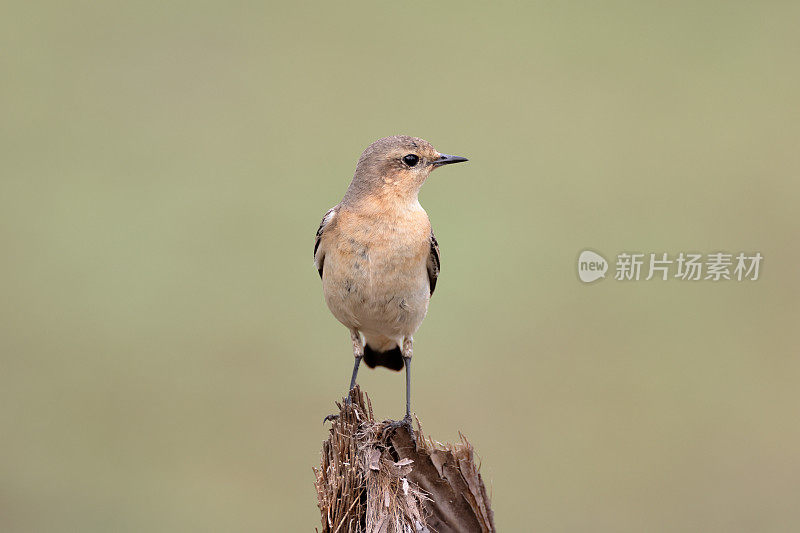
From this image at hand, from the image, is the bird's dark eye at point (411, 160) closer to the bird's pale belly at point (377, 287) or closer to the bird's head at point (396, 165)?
the bird's head at point (396, 165)

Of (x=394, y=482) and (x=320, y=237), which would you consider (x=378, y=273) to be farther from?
(x=394, y=482)

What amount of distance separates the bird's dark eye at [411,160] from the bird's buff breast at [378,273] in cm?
38

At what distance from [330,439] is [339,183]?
8523 millimetres

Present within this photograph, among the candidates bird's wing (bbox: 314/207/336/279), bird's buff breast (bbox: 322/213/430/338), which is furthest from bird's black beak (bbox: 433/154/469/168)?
bird's wing (bbox: 314/207/336/279)

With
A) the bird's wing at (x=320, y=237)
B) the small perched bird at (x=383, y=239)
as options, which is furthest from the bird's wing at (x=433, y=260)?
the bird's wing at (x=320, y=237)

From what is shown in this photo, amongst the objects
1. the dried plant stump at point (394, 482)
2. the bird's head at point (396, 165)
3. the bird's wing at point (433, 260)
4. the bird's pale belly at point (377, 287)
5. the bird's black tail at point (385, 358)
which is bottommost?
the dried plant stump at point (394, 482)

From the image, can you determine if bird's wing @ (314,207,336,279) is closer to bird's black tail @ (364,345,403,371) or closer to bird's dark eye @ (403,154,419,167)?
bird's dark eye @ (403,154,419,167)

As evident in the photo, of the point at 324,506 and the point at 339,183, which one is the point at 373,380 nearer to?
the point at 339,183

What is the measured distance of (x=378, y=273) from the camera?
6.22 metres

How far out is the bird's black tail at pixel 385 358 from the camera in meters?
7.04

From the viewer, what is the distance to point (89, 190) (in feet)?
47.6

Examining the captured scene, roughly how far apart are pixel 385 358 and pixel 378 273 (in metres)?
1.03

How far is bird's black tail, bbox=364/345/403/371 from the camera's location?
7.04 meters

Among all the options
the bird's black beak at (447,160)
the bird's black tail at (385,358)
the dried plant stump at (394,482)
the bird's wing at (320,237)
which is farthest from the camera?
the bird's black tail at (385,358)
